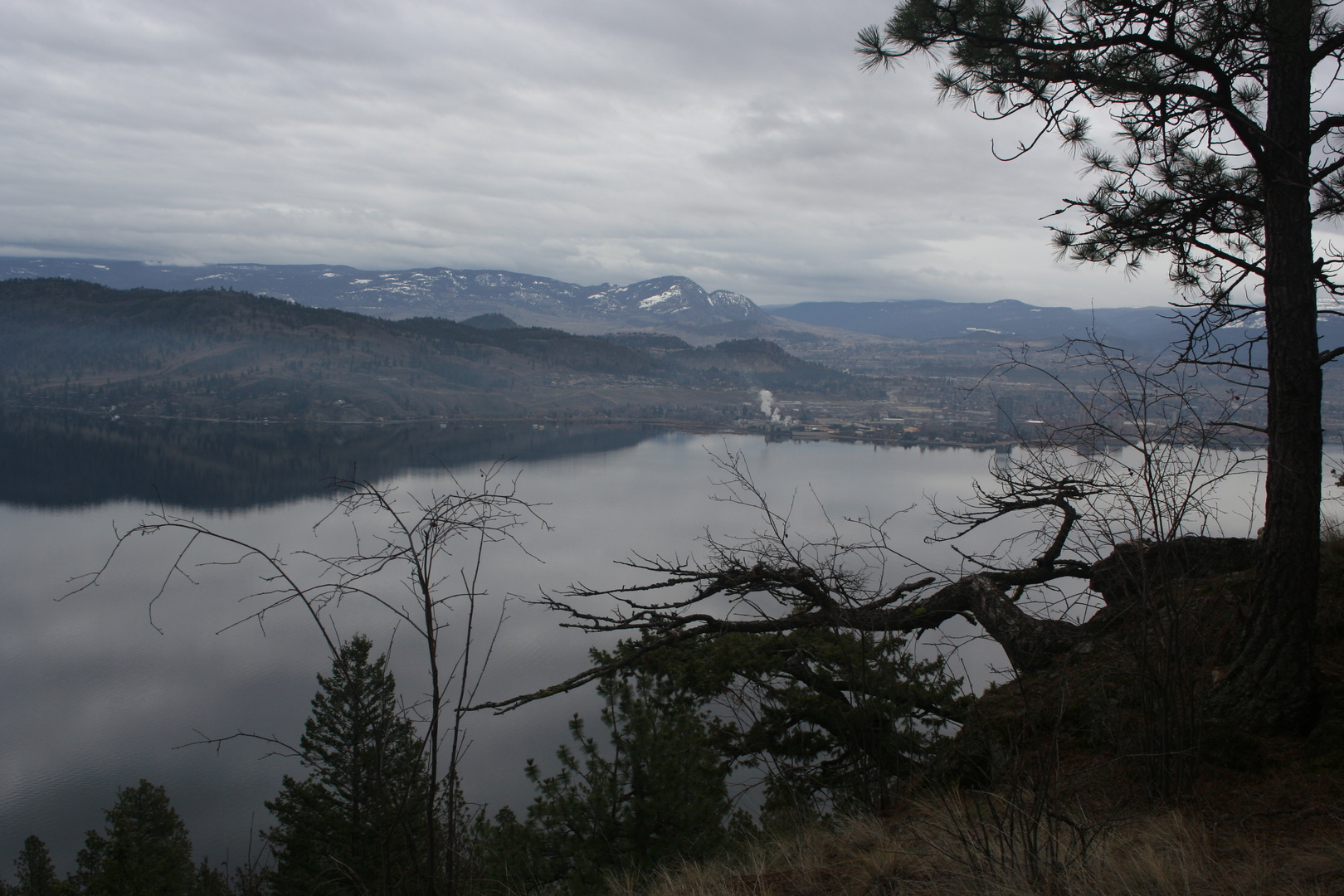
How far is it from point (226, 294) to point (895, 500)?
110m

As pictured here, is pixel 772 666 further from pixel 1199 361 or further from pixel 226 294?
pixel 226 294

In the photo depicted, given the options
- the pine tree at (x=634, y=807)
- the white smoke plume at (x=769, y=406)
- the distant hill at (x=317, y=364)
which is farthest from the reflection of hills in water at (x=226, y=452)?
the pine tree at (x=634, y=807)

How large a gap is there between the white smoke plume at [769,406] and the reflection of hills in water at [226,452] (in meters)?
11.6

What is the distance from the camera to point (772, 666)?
4590mm

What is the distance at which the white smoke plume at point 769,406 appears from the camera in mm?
64875

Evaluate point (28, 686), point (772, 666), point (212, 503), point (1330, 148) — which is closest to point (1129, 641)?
point (772, 666)

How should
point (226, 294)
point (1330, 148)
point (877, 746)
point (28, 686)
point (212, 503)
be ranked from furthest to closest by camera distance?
point (226, 294)
point (212, 503)
point (28, 686)
point (1330, 148)
point (877, 746)

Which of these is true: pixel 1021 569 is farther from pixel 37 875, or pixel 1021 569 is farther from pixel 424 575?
pixel 37 875

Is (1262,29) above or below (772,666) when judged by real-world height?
above

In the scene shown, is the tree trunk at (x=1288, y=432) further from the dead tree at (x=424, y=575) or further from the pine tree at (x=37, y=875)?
the pine tree at (x=37, y=875)

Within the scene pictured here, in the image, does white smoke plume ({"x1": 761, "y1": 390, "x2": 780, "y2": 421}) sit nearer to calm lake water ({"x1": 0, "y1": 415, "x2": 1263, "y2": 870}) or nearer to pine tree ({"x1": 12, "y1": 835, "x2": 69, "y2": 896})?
calm lake water ({"x1": 0, "y1": 415, "x2": 1263, "y2": 870})

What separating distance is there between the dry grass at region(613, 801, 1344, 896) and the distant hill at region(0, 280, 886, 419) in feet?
220

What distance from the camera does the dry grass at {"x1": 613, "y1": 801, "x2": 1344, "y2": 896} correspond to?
1878mm

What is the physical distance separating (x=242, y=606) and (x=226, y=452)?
93.1 feet
